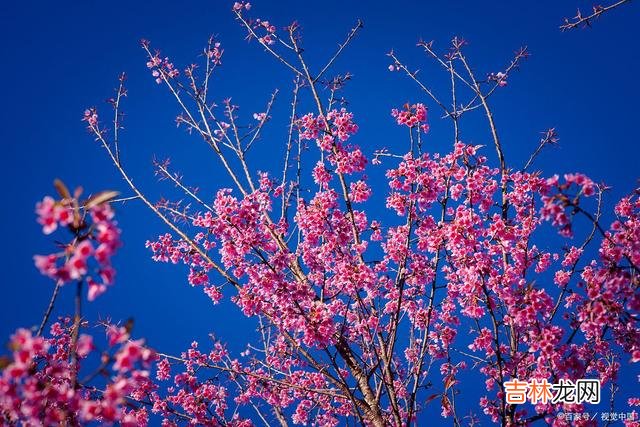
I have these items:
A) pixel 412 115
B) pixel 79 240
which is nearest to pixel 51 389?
pixel 79 240

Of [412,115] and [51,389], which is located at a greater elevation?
[412,115]

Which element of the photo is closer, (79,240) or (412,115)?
(79,240)

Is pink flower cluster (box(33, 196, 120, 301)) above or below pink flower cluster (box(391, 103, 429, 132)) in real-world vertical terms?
below

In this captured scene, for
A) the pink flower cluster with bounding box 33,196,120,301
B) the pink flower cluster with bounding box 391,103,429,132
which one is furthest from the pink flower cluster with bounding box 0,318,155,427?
the pink flower cluster with bounding box 391,103,429,132

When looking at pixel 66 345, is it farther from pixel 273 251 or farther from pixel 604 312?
pixel 604 312

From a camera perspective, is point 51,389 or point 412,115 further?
point 412,115

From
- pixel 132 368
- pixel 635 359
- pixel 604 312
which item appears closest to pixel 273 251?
pixel 132 368

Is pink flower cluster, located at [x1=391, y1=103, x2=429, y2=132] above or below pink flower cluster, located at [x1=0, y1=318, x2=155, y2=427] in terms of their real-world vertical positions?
above

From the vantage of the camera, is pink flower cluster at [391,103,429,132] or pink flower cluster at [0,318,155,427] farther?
pink flower cluster at [391,103,429,132]

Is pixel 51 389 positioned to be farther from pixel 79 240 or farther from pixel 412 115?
pixel 412 115

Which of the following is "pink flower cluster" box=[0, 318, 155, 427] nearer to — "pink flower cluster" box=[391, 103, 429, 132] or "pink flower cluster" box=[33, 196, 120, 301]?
"pink flower cluster" box=[33, 196, 120, 301]

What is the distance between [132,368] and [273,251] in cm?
286

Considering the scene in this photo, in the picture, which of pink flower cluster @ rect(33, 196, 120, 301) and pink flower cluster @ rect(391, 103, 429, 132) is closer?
pink flower cluster @ rect(33, 196, 120, 301)

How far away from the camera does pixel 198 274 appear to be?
5.40 meters
